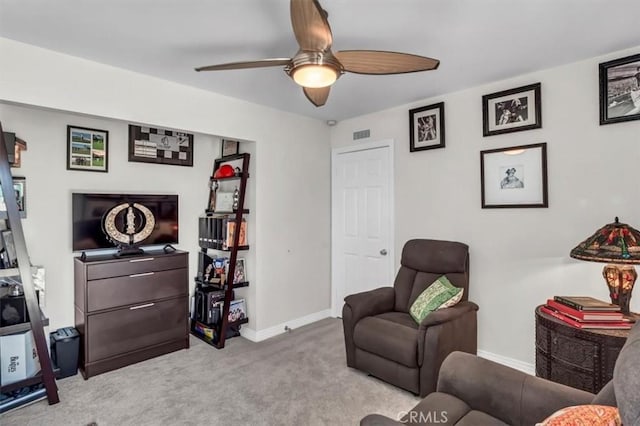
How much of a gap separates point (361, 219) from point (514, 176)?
1651 mm

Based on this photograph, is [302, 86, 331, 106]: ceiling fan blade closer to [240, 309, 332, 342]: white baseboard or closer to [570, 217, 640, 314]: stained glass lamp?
[570, 217, 640, 314]: stained glass lamp

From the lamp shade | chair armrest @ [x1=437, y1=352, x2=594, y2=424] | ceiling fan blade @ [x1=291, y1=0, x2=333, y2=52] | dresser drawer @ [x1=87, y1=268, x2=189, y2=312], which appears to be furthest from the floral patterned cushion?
dresser drawer @ [x1=87, y1=268, x2=189, y2=312]

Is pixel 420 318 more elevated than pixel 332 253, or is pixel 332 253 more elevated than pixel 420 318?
pixel 332 253

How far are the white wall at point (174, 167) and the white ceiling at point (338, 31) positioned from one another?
0.17 metres

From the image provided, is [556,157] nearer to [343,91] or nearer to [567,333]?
[567,333]

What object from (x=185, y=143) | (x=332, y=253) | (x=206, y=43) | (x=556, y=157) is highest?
(x=206, y=43)

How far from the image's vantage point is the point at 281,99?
3367mm

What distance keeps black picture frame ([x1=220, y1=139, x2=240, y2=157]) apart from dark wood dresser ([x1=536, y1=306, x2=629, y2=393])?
3.12m

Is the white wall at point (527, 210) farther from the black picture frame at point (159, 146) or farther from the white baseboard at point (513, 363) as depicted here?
the black picture frame at point (159, 146)

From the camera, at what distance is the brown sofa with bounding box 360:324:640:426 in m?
1.38

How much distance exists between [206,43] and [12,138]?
5.49ft

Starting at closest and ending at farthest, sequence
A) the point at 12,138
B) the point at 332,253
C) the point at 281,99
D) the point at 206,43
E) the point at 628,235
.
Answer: the point at 628,235 → the point at 206,43 → the point at 12,138 → the point at 281,99 → the point at 332,253

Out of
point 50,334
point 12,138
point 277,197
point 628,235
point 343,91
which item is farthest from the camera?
point 277,197

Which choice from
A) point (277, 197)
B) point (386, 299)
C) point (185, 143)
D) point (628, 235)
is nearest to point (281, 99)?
point (277, 197)
